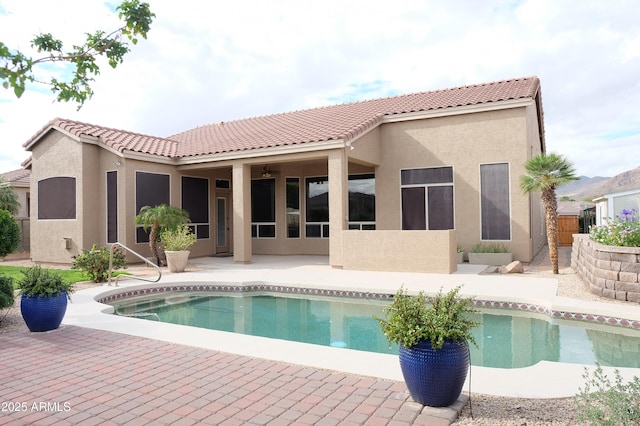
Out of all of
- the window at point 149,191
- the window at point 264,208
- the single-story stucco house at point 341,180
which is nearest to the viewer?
the single-story stucco house at point 341,180

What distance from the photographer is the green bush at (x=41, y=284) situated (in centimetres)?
650

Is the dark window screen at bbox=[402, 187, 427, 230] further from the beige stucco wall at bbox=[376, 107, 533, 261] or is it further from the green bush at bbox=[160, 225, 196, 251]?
the green bush at bbox=[160, 225, 196, 251]

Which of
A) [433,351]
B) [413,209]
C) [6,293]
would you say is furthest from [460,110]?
[6,293]

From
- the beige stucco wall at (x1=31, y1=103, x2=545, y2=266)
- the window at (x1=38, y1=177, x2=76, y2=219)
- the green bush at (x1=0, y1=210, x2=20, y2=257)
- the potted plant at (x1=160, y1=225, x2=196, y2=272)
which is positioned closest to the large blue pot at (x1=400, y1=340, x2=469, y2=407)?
the beige stucco wall at (x1=31, y1=103, x2=545, y2=266)

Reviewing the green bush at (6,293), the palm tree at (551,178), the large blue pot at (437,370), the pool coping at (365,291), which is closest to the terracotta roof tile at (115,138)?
the pool coping at (365,291)

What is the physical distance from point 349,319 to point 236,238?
794 centimetres

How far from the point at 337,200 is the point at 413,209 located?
355 cm

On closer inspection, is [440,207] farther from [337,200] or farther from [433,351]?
[433,351]

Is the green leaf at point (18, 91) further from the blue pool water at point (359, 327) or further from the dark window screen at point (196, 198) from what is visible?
the dark window screen at point (196, 198)

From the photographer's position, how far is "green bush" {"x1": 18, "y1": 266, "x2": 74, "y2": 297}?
21.3 ft

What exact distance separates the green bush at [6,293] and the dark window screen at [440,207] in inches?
475

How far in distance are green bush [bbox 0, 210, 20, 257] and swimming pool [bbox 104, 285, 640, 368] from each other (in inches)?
95.5

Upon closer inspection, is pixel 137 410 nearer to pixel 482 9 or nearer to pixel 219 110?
pixel 482 9

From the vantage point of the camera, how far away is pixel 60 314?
22.0ft
